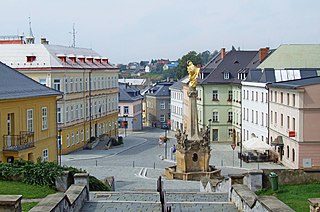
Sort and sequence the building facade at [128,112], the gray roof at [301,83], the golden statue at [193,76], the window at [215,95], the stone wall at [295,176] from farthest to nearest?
1. the building facade at [128,112]
2. the window at [215,95]
3. the gray roof at [301,83]
4. the golden statue at [193,76]
5. the stone wall at [295,176]

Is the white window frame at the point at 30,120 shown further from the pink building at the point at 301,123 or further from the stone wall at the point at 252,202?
the pink building at the point at 301,123

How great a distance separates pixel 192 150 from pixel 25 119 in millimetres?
10606

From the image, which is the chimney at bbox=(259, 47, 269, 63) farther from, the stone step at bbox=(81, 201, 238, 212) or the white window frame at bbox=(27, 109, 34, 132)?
the stone step at bbox=(81, 201, 238, 212)

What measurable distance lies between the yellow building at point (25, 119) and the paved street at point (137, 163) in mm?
4691

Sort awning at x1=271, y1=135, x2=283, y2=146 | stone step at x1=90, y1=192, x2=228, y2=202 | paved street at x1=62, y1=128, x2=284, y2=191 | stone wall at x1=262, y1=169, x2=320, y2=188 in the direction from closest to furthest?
stone step at x1=90, y1=192, x2=228, y2=202
stone wall at x1=262, y1=169, x2=320, y2=188
paved street at x1=62, y1=128, x2=284, y2=191
awning at x1=271, y1=135, x2=283, y2=146

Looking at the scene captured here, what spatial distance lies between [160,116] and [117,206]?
3353 inches

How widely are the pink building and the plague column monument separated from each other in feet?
24.4

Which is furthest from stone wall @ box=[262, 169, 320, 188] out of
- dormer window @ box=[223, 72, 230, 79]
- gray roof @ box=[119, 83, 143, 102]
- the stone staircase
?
gray roof @ box=[119, 83, 143, 102]

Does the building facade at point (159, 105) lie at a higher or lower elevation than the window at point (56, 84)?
lower

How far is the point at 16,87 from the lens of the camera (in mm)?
31547

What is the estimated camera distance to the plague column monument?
36.5 m

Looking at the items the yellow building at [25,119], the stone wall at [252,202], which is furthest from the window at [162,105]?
the stone wall at [252,202]

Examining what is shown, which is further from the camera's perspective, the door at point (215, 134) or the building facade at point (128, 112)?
the building facade at point (128, 112)

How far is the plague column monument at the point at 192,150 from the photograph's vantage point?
3653cm
